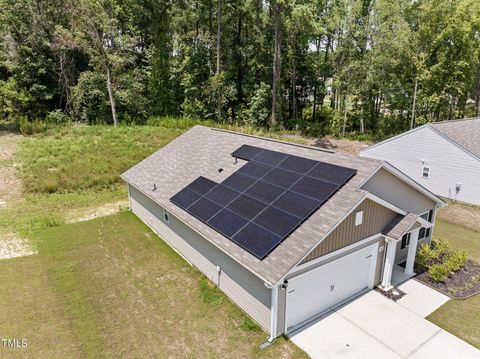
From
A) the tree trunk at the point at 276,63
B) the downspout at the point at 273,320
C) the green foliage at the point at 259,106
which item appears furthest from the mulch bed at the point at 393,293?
the green foliage at the point at 259,106

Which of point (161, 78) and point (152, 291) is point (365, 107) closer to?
point (161, 78)

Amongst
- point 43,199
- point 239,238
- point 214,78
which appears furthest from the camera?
point 214,78

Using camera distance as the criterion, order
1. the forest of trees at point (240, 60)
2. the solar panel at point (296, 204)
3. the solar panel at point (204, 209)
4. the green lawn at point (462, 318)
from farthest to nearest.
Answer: the forest of trees at point (240, 60)
the solar panel at point (204, 209)
the solar panel at point (296, 204)
the green lawn at point (462, 318)

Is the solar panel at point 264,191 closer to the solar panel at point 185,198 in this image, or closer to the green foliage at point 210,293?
the solar panel at point 185,198

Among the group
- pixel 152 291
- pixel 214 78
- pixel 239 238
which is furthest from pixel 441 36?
pixel 152 291

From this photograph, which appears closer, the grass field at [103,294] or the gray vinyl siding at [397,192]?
the grass field at [103,294]

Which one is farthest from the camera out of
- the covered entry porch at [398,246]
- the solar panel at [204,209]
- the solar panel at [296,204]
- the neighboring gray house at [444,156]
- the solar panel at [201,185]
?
the neighboring gray house at [444,156]

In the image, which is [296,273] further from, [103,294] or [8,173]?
[8,173]
